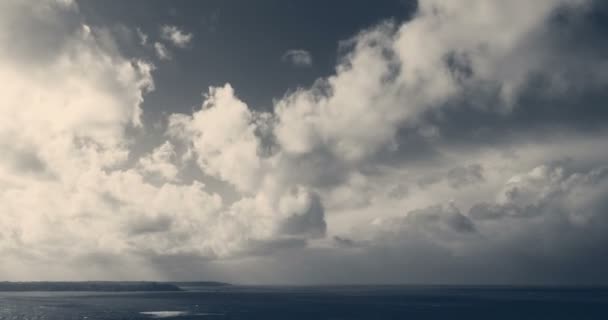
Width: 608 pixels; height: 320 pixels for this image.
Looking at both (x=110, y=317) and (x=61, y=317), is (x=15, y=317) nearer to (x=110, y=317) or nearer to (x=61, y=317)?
(x=61, y=317)

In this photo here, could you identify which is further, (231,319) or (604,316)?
(604,316)

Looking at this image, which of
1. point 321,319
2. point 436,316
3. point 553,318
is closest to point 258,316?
point 321,319

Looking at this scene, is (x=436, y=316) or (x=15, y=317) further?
(x=436, y=316)

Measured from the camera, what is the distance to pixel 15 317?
128m

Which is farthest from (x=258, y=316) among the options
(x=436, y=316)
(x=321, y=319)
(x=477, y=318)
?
(x=477, y=318)

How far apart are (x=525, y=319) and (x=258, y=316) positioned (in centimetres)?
7896

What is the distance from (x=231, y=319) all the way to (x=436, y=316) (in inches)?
2538

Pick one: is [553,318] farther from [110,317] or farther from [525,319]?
[110,317]

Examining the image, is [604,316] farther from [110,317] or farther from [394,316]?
[110,317]

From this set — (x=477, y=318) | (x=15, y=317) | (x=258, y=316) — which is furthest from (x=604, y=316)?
(x=15, y=317)

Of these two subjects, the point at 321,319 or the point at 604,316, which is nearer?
the point at 321,319

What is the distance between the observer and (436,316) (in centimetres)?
13612

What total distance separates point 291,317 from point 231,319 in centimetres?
1852

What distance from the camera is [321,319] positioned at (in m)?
124
